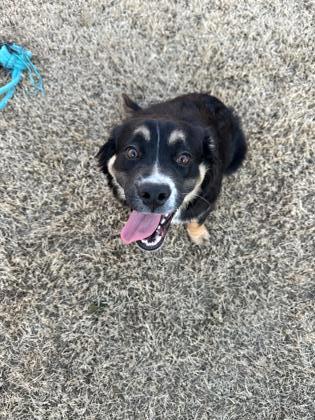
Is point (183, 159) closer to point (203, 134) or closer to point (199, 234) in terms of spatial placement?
point (203, 134)

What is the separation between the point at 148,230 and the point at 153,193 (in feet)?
1.74

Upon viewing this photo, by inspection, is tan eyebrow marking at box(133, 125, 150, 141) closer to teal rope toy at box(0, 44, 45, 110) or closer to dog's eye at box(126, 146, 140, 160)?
dog's eye at box(126, 146, 140, 160)

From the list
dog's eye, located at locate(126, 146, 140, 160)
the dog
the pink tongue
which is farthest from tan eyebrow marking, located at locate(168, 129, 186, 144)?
the pink tongue

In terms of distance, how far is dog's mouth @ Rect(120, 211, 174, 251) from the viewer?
285 cm

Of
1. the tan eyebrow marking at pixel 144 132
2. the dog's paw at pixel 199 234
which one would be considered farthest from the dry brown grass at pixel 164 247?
the tan eyebrow marking at pixel 144 132

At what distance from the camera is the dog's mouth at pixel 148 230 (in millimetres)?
2846

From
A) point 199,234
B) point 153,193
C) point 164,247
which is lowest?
point 164,247

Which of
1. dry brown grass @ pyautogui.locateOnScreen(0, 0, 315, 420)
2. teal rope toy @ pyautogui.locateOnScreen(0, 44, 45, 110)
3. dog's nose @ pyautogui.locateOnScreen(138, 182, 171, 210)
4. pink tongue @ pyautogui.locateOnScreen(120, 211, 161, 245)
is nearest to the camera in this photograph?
dog's nose @ pyautogui.locateOnScreen(138, 182, 171, 210)

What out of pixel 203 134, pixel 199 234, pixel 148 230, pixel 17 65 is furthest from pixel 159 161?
pixel 17 65

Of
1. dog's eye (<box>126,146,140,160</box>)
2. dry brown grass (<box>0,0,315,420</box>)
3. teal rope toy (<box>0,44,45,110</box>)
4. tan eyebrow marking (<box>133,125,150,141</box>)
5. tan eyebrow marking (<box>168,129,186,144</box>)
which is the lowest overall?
dry brown grass (<box>0,0,315,420</box>)

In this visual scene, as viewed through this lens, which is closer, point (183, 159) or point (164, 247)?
point (183, 159)

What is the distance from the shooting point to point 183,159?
2576mm

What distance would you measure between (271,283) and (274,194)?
0.86 meters

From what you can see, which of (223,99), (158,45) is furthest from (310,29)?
(158,45)
